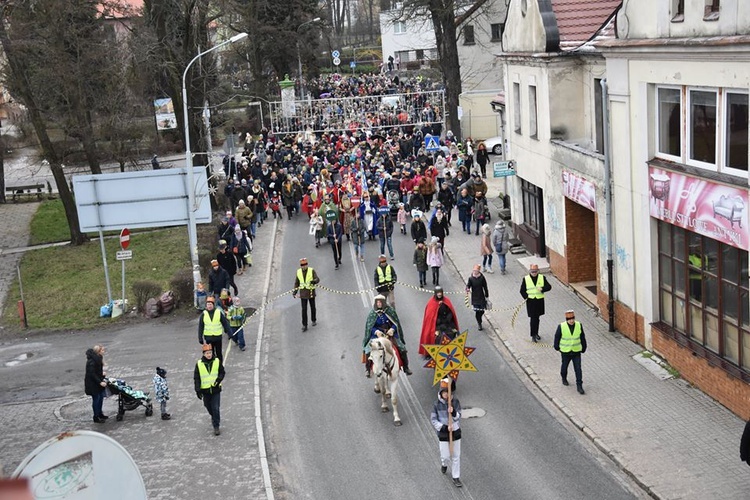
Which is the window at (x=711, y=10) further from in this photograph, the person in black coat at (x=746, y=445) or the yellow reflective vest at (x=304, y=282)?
the yellow reflective vest at (x=304, y=282)

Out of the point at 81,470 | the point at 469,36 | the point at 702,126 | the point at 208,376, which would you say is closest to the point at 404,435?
the point at 208,376

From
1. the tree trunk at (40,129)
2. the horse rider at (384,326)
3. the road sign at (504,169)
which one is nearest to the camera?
the horse rider at (384,326)

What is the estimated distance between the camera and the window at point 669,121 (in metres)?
16.6

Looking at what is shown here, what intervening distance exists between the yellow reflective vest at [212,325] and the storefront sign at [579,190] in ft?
27.6

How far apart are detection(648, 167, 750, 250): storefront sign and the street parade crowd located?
2522 mm

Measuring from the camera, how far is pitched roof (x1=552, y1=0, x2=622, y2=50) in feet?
76.6

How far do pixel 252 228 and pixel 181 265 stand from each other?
2.87 meters

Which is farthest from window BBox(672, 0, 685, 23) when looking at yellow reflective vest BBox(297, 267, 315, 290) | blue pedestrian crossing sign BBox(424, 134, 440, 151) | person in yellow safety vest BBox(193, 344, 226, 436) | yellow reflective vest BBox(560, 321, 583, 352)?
blue pedestrian crossing sign BBox(424, 134, 440, 151)

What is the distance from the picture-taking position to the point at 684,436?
46.7 feet

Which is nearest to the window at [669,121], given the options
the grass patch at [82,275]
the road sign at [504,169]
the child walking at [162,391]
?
the child walking at [162,391]

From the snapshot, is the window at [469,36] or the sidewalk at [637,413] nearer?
the sidewalk at [637,413]

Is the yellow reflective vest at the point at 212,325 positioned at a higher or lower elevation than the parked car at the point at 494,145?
lower

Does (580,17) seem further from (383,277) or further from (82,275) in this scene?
(82,275)

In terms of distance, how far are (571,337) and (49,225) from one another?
2878 cm
